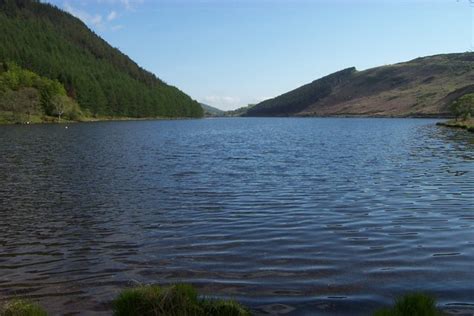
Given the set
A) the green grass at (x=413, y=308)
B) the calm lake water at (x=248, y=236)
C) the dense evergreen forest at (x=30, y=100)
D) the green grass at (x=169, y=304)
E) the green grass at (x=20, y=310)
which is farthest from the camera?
the dense evergreen forest at (x=30, y=100)

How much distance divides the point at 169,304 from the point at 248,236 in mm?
9136

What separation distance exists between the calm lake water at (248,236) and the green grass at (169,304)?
66.2 inches

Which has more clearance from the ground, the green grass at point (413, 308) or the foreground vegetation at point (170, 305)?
the green grass at point (413, 308)

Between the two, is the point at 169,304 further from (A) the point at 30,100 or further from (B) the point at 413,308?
(A) the point at 30,100

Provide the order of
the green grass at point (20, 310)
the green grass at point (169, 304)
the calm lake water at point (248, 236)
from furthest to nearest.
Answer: the calm lake water at point (248, 236) → the green grass at point (169, 304) → the green grass at point (20, 310)

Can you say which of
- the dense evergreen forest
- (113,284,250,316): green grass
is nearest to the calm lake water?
A: (113,284,250,316): green grass

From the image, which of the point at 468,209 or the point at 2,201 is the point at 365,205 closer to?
the point at 468,209

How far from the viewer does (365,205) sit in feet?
78.3

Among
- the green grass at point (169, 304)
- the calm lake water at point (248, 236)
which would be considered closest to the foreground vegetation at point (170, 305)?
the green grass at point (169, 304)

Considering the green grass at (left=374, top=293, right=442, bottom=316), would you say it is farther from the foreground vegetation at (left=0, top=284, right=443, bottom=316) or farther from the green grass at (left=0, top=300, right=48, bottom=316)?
the green grass at (left=0, top=300, right=48, bottom=316)

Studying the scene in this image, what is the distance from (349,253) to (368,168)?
25607 millimetres

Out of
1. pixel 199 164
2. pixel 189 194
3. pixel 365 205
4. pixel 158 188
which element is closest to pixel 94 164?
pixel 199 164

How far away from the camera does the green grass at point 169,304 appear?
29.9 feet

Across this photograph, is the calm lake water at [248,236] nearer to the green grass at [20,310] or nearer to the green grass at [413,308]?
the green grass at [20,310]
